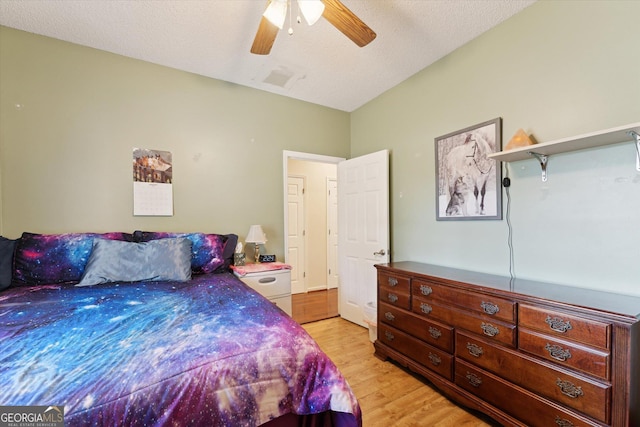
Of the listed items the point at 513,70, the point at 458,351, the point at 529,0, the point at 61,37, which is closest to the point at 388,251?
the point at 458,351

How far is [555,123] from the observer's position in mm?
1782

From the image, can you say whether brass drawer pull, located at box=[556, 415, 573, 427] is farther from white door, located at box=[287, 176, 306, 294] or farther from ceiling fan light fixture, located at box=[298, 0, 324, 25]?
white door, located at box=[287, 176, 306, 294]

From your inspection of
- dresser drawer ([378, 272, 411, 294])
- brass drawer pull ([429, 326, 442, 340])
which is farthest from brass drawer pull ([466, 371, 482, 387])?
dresser drawer ([378, 272, 411, 294])

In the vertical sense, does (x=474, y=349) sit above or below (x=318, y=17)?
below

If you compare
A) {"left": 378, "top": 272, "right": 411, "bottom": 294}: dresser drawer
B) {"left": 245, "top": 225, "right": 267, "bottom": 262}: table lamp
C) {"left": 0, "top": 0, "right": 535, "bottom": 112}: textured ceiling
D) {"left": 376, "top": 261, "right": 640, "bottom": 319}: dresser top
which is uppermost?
{"left": 0, "top": 0, "right": 535, "bottom": 112}: textured ceiling

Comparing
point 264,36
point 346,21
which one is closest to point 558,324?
point 346,21

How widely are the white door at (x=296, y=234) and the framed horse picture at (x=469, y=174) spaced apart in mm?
2462

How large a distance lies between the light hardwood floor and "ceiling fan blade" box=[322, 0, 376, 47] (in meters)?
2.34

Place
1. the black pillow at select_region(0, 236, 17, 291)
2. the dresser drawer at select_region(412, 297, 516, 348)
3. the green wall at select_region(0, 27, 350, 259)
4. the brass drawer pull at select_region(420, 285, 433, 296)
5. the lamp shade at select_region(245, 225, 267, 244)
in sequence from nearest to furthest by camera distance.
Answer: the dresser drawer at select_region(412, 297, 516, 348) → the black pillow at select_region(0, 236, 17, 291) → the brass drawer pull at select_region(420, 285, 433, 296) → the green wall at select_region(0, 27, 350, 259) → the lamp shade at select_region(245, 225, 267, 244)

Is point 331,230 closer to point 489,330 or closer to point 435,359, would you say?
point 435,359

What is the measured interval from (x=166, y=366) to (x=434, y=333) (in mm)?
1763

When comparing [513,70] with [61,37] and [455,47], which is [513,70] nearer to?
[455,47]

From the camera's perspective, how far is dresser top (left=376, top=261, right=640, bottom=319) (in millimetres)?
1294

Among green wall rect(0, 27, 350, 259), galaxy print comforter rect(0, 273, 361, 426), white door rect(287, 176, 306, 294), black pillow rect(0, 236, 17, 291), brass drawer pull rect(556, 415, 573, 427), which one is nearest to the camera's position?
galaxy print comforter rect(0, 273, 361, 426)
